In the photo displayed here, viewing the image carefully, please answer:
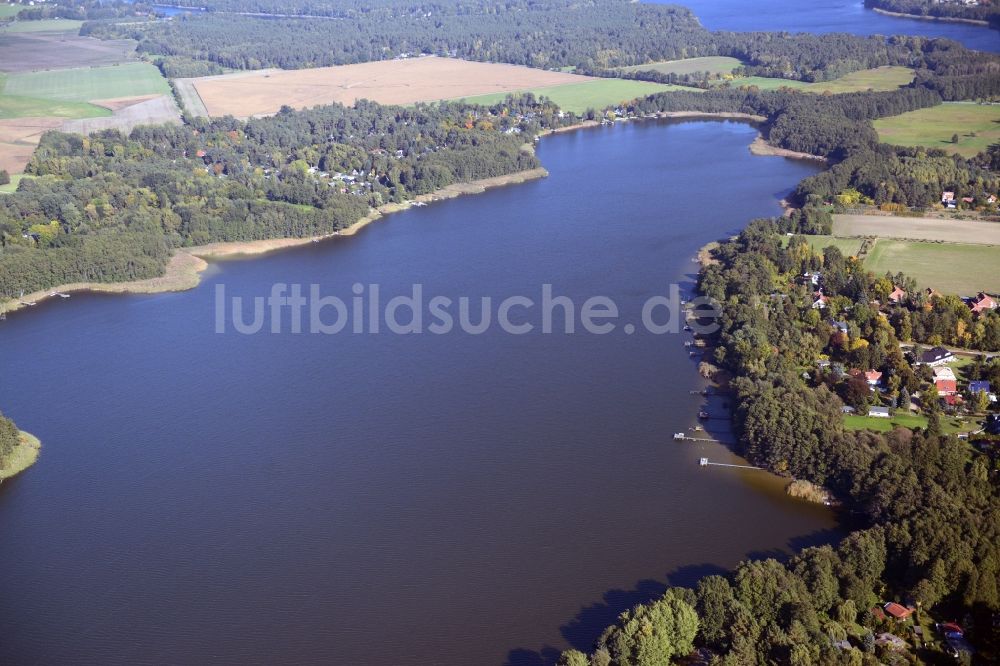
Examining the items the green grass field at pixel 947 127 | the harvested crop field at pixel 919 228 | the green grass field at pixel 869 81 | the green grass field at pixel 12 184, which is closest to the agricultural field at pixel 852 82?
the green grass field at pixel 869 81

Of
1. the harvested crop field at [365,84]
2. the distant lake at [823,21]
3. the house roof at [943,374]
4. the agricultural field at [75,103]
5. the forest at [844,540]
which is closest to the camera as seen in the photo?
the forest at [844,540]

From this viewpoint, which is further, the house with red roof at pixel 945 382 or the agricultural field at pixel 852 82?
the agricultural field at pixel 852 82

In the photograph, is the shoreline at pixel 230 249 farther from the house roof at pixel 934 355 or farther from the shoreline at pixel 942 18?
the shoreline at pixel 942 18

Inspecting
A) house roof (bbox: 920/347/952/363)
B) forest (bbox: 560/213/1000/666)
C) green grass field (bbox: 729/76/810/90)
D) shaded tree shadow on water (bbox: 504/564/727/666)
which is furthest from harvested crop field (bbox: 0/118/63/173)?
green grass field (bbox: 729/76/810/90)

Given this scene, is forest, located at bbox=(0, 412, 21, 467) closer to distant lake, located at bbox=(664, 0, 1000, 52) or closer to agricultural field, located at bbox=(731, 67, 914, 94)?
agricultural field, located at bbox=(731, 67, 914, 94)

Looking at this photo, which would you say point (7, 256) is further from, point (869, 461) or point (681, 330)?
point (869, 461)

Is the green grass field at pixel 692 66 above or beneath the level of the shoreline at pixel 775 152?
above

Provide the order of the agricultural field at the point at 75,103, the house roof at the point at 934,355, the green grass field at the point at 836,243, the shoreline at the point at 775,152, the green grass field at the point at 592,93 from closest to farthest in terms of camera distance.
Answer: the house roof at the point at 934,355
the green grass field at the point at 836,243
the shoreline at the point at 775,152
the agricultural field at the point at 75,103
the green grass field at the point at 592,93

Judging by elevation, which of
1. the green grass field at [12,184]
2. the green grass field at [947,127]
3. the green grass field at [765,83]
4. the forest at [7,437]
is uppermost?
the green grass field at [765,83]
